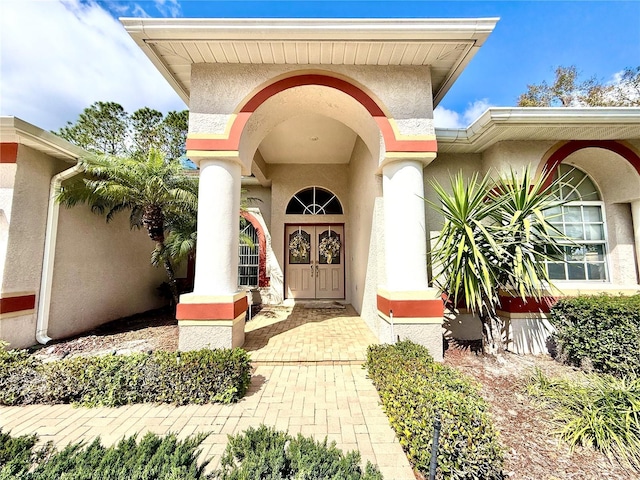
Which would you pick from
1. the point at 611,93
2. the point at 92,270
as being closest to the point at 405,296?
the point at 92,270

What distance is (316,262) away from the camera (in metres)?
9.41

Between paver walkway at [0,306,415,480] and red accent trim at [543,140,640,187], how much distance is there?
18.4ft

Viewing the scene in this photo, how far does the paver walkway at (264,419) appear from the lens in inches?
101

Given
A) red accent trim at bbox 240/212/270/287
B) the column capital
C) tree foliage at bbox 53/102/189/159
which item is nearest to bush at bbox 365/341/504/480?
the column capital

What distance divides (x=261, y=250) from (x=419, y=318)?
626 centimetres

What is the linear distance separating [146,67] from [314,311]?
6.64 m

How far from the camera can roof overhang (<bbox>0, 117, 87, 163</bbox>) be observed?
453cm

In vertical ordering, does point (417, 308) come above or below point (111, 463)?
above

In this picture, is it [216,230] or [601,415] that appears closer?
[601,415]

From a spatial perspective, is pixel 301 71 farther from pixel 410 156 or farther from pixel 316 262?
pixel 316 262

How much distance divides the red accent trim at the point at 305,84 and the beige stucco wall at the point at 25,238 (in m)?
3.28

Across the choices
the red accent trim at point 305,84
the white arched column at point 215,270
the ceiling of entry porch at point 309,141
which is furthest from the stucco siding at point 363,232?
the white arched column at point 215,270

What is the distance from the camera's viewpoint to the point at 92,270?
640 cm

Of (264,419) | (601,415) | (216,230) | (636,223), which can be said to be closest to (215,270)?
(216,230)
